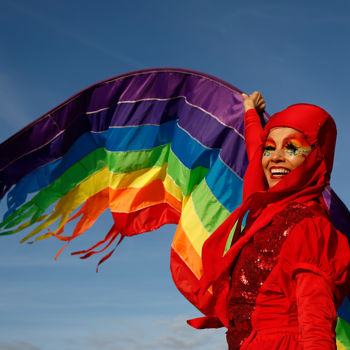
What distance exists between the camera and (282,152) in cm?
338

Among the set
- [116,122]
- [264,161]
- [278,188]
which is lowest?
[278,188]

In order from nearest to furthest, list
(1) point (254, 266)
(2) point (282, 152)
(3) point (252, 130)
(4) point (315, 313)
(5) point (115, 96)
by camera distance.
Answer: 1. (4) point (315, 313)
2. (1) point (254, 266)
3. (2) point (282, 152)
4. (3) point (252, 130)
5. (5) point (115, 96)

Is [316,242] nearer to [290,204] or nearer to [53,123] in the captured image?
[290,204]

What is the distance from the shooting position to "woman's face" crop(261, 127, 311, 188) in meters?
3.32

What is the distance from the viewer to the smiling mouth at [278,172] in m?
3.38

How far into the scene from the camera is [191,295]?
14.4 feet

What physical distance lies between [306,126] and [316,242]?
797mm

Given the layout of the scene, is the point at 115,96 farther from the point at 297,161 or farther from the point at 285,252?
the point at 285,252

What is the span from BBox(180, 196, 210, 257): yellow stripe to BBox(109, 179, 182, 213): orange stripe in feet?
0.74

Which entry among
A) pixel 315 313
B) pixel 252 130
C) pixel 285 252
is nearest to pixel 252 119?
pixel 252 130

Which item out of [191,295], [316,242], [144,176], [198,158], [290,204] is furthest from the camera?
[144,176]

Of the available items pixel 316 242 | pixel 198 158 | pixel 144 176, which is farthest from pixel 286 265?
pixel 144 176

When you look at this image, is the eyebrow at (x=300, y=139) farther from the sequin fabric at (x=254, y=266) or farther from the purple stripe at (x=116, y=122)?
the purple stripe at (x=116, y=122)

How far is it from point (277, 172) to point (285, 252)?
657mm
